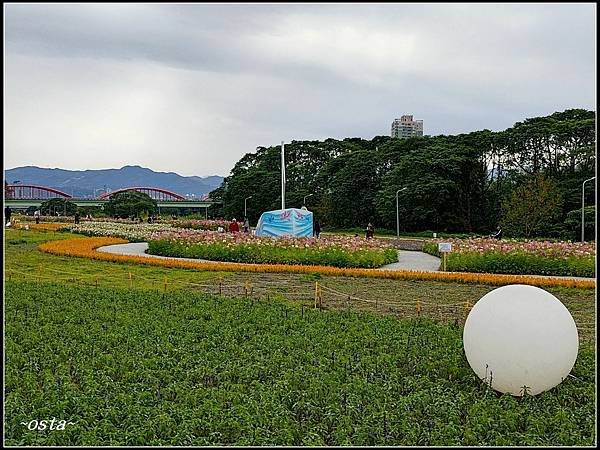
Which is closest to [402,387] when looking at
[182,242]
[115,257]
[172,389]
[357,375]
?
[357,375]

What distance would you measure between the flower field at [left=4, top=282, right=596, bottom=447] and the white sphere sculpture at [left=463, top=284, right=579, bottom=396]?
197 millimetres

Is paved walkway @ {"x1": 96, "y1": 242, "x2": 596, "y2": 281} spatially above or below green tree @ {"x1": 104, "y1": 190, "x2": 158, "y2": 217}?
below

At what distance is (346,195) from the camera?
47.8 meters

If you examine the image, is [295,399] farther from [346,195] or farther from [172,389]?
[346,195]

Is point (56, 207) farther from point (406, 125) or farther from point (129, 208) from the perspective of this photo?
point (406, 125)

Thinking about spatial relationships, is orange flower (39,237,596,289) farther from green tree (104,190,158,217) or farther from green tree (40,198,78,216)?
green tree (40,198,78,216)

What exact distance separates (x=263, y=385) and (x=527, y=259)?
42.0 feet

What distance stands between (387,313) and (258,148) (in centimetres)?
5400

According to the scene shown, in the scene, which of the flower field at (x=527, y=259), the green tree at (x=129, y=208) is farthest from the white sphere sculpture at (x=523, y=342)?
the green tree at (x=129, y=208)

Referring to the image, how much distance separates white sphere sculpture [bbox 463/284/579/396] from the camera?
6.08 meters

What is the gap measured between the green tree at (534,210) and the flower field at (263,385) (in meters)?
26.5

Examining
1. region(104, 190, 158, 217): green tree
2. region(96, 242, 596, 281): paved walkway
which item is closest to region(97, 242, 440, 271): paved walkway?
region(96, 242, 596, 281): paved walkway

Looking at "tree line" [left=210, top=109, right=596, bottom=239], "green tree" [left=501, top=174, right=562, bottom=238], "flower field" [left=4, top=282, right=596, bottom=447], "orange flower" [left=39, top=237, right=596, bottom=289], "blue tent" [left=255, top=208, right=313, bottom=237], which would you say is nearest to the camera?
"flower field" [left=4, top=282, right=596, bottom=447]

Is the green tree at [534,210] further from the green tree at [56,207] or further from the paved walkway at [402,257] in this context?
the green tree at [56,207]
